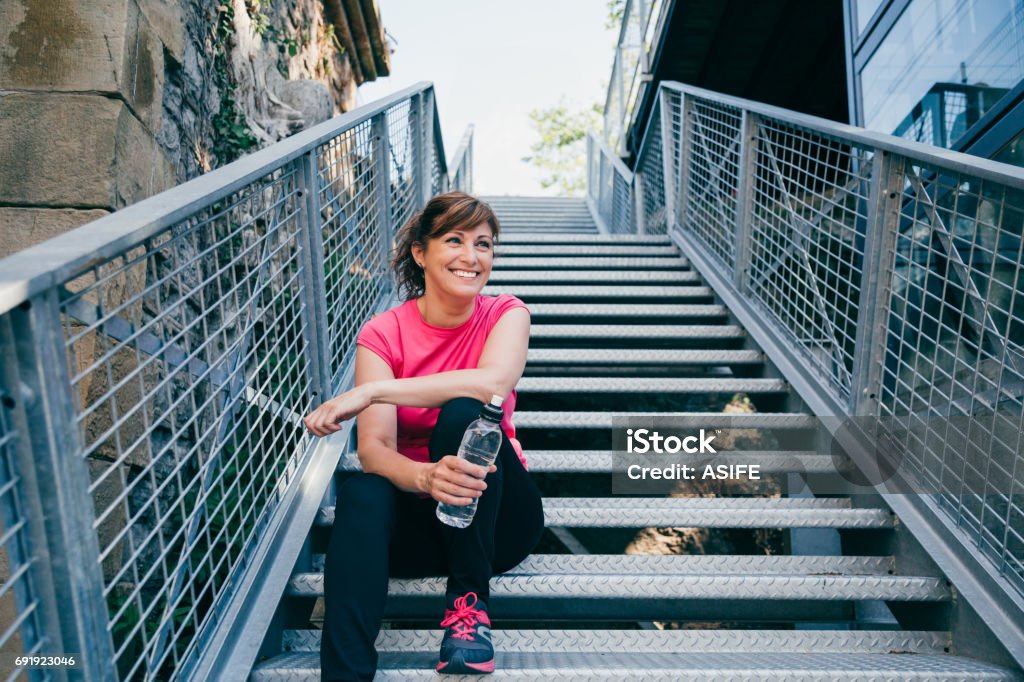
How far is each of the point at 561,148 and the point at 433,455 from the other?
23257mm

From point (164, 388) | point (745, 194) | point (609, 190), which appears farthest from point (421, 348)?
point (609, 190)

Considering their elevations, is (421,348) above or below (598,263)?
above

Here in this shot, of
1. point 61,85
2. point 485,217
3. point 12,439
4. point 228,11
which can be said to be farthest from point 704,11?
point 12,439

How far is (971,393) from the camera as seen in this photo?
1.65 m

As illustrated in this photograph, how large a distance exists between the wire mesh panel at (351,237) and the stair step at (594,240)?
1409 mm

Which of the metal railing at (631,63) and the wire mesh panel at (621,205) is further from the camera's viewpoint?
the wire mesh panel at (621,205)

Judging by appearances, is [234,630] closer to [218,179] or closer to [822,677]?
[218,179]

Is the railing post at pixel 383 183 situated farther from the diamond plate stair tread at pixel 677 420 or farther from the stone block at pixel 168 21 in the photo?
the diamond plate stair tread at pixel 677 420

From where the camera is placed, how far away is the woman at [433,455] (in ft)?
4.54

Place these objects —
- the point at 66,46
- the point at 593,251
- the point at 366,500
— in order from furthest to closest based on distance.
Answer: the point at 593,251
the point at 66,46
the point at 366,500

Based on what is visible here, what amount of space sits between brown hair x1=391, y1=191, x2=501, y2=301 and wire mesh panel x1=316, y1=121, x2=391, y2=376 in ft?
1.00

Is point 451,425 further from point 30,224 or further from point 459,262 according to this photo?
point 30,224

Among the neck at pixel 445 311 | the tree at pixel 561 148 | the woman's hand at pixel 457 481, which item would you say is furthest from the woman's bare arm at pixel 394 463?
the tree at pixel 561 148

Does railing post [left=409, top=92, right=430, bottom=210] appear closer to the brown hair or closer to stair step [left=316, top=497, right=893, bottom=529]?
the brown hair
